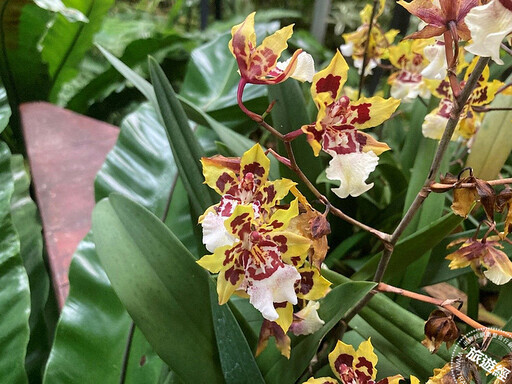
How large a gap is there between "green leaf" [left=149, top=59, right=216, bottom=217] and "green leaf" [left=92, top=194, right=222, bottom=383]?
0.07 m

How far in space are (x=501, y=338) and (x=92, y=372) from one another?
1.47 feet

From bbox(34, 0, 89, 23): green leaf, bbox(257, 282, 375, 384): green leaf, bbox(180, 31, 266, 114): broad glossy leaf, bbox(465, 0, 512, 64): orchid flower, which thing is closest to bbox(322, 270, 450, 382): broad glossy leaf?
bbox(257, 282, 375, 384): green leaf

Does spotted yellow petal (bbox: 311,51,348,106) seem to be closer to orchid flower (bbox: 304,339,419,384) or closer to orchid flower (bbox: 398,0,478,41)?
orchid flower (bbox: 398,0,478,41)

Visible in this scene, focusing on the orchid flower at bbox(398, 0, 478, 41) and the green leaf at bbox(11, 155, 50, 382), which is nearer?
the orchid flower at bbox(398, 0, 478, 41)

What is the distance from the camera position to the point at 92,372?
54 centimetres

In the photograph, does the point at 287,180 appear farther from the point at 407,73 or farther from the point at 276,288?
the point at 407,73

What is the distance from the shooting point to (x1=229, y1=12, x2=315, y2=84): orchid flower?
30 centimetres

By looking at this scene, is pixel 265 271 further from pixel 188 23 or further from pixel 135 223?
pixel 188 23

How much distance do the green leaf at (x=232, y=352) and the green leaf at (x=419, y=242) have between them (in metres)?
0.20

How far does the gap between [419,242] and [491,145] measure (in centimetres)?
26

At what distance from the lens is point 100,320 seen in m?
0.57

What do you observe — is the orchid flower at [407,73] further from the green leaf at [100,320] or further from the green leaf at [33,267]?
the green leaf at [33,267]

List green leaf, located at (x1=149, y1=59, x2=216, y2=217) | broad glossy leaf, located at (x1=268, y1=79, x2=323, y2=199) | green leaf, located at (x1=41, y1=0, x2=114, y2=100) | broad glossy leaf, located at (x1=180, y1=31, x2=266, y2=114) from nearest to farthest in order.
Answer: green leaf, located at (x1=149, y1=59, x2=216, y2=217) → broad glossy leaf, located at (x1=268, y1=79, x2=323, y2=199) → broad glossy leaf, located at (x1=180, y1=31, x2=266, y2=114) → green leaf, located at (x1=41, y1=0, x2=114, y2=100)

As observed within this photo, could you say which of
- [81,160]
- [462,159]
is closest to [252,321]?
[462,159]
